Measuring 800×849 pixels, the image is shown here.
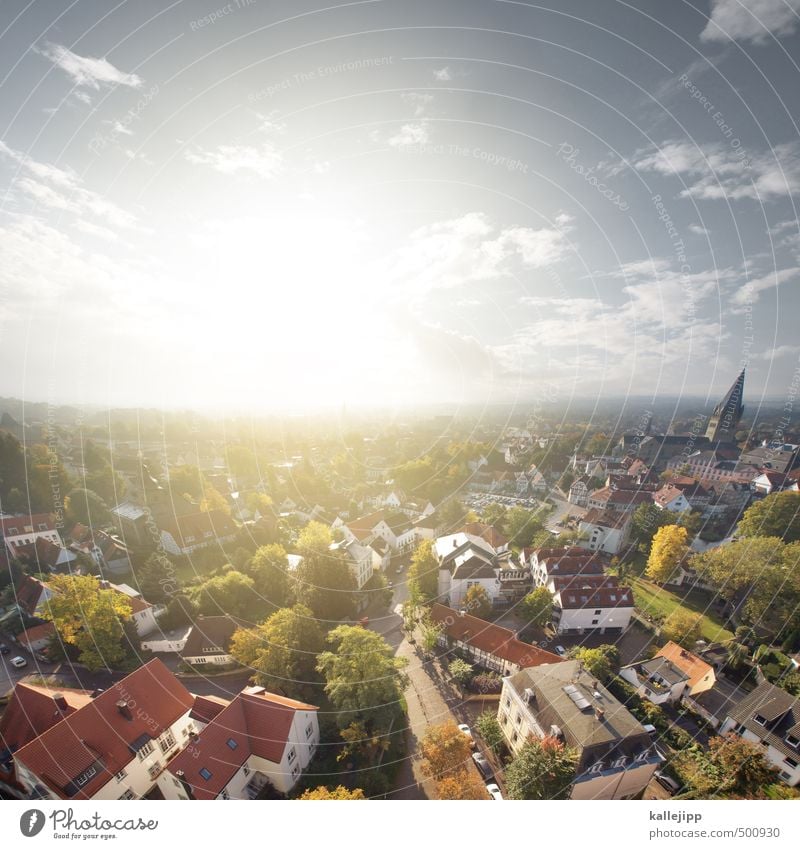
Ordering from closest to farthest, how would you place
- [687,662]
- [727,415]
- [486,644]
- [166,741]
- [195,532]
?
[166,741], [687,662], [486,644], [195,532], [727,415]

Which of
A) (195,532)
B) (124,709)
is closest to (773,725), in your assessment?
(124,709)

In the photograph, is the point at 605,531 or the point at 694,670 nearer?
the point at 694,670

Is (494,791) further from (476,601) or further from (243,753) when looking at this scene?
(476,601)

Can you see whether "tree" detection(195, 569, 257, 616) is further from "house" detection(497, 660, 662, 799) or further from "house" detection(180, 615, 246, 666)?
"house" detection(497, 660, 662, 799)

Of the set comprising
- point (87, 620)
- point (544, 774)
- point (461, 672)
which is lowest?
point (461, 672)

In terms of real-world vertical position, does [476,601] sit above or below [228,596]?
below
